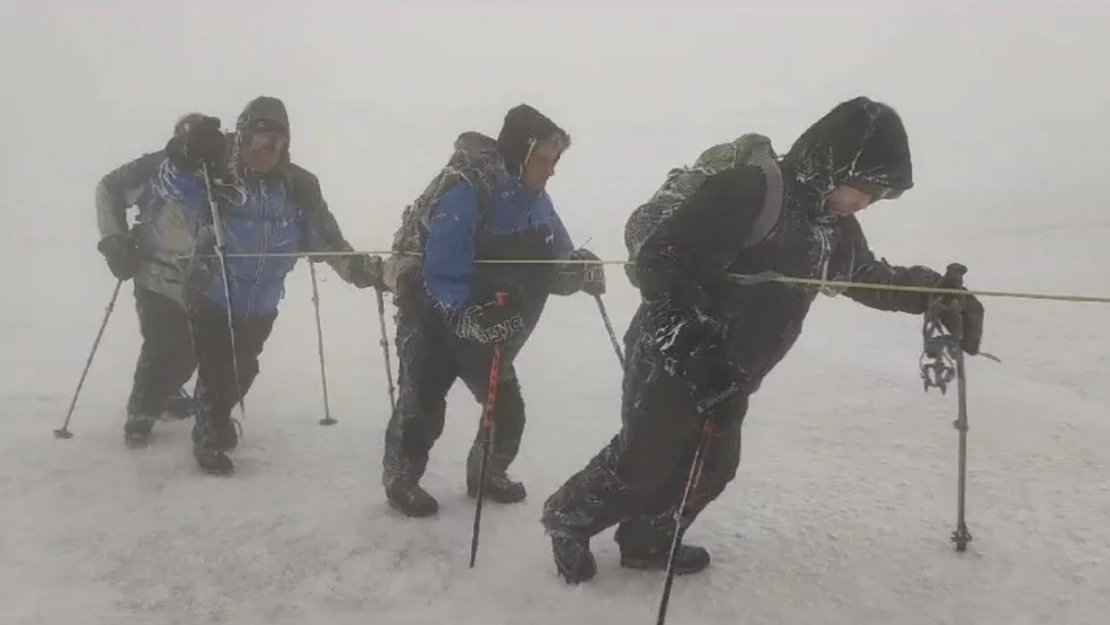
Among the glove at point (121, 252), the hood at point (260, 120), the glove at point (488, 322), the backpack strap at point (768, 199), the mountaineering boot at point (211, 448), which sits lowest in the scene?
the mountaineering boot at point (211, 448)

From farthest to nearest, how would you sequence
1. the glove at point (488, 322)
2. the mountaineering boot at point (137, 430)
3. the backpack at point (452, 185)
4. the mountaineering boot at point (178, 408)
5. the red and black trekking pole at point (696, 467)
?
the mountaineering boot at point (178, 408) → the mountaineering boot at point (137, 430) → the backpack at point (452, 185) → the glove at point (488, 322) → the red and black trekking pole at point (696, 467)

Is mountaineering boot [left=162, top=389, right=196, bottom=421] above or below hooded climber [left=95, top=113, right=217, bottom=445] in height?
below

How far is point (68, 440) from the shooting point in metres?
6.06

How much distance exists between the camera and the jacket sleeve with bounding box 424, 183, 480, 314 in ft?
13.9

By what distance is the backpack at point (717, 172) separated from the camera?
3.35 meters

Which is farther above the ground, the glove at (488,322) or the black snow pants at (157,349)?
the glove at (488,322)

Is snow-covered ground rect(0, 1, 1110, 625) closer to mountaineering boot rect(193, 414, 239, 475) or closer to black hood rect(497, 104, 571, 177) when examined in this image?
mountaineering boot rect(193, 414, 239, 475)

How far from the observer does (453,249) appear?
167 inches

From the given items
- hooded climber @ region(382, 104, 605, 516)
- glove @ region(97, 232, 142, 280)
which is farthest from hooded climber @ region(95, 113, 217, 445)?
hooded climber @ region(382, 104, 605, 516)

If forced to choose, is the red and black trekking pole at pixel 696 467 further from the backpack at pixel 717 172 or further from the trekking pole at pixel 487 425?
the trekking pole at pixel 487 425

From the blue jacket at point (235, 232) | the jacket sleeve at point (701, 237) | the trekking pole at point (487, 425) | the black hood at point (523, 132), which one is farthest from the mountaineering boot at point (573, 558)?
the blue jacket at point (235, 232)

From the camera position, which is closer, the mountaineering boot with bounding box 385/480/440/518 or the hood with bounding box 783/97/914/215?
the hood with bounding box 783/97/914/215

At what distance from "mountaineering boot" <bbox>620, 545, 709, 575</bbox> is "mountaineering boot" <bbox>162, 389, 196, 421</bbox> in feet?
11.3

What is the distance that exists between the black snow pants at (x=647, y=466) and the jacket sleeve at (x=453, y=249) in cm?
75
